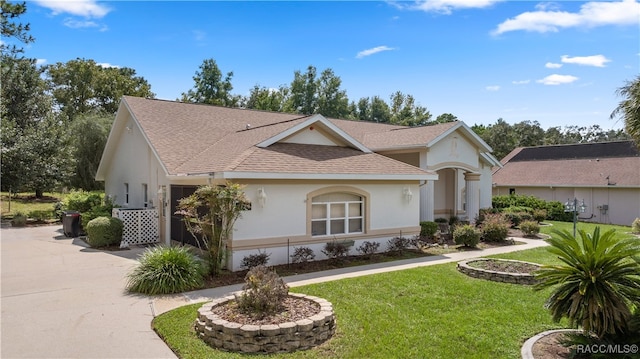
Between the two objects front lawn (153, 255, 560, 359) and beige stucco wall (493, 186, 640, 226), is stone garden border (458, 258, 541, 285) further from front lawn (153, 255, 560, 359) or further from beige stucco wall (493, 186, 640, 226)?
beige stucco wall (493, 186, 640, 226)

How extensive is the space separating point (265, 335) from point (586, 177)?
103 feet

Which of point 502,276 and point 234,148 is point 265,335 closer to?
point 502,276

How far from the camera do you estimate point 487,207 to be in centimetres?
2489

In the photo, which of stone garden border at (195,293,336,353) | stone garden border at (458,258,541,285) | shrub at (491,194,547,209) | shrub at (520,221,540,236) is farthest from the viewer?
shrub at (491,194,547,209)

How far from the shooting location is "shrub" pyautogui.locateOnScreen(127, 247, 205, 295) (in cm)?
923

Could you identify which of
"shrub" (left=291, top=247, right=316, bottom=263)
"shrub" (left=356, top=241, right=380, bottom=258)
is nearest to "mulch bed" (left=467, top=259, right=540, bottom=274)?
"shrub" (left=356, top=241, right=380, bottom=258)

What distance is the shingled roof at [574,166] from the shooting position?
93.9 feet

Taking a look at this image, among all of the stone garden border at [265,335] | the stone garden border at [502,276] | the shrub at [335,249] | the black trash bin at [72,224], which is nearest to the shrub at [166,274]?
the stone garden border at [265,335]

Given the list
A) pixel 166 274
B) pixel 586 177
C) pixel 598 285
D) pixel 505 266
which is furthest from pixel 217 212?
pixel 586 177

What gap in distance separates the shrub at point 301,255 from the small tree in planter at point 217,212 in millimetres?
2103

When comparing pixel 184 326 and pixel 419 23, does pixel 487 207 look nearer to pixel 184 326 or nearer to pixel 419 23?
pixel 419 23

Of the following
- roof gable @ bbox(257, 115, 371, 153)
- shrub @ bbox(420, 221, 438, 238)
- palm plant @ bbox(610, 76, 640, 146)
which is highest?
palm plant @ bbox(610, 76, 640, 146)

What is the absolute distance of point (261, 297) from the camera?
22.5 feet

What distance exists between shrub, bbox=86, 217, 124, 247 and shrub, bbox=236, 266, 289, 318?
9.91 metres
